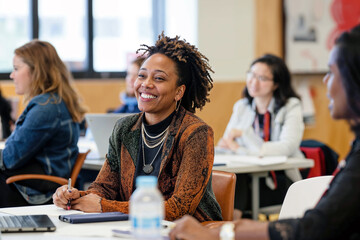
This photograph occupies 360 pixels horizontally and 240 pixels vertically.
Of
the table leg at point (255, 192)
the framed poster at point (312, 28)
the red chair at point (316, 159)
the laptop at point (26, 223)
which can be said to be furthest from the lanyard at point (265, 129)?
the framed poster at point (312, 28)

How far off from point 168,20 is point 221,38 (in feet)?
2.07

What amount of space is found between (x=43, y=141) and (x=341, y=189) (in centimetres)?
219

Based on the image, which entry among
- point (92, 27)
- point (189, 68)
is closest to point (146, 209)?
point (189, 68)

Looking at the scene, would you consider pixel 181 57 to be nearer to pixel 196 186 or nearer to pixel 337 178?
pixel 196 186

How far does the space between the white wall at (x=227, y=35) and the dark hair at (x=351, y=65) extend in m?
4.94

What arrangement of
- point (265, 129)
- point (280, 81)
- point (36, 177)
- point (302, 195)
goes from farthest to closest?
point (280, 81)
point (265, 129)
point (36, 177)
point (302, 195)

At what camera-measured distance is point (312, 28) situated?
671cm

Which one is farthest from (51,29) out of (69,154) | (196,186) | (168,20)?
(196,186)

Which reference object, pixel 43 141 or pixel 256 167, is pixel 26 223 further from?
pixel 256 167

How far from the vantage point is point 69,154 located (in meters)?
3.36

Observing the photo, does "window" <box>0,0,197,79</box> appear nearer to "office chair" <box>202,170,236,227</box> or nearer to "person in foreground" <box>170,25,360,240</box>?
"office chair" <box>202,170,236,227</box>

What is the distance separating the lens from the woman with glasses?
3.74 m

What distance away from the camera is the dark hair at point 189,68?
7.69 ft

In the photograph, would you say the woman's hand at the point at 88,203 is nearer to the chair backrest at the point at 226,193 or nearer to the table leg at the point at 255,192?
the chair backrest at the point at 226,193
